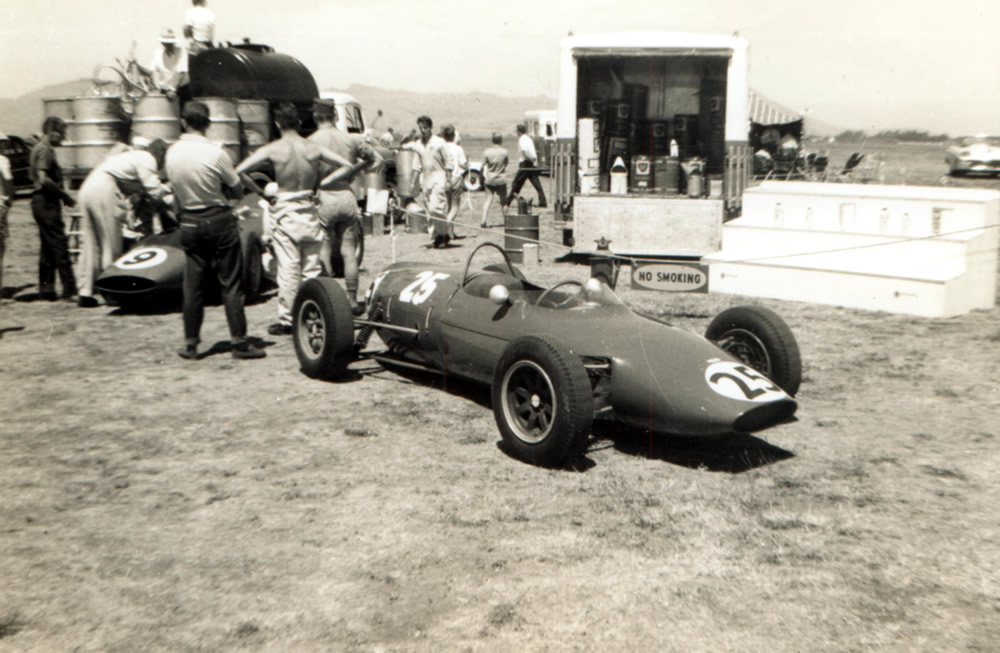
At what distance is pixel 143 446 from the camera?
5105mm

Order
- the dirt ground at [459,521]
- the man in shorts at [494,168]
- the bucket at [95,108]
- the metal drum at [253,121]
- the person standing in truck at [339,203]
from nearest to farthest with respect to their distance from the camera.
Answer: the dirt ground at [459,521]
the person standing in truck at [339,203]
the bucket at [95,108]
the metal drum at [253,121]
the man in shorts at [494,168]

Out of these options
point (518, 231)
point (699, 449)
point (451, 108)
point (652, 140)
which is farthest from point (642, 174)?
point (451, 108)

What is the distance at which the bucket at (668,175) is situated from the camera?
42.7 feet

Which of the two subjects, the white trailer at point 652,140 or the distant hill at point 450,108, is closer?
the white trailer at point 652,140

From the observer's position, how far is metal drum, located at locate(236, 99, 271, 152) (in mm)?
12570

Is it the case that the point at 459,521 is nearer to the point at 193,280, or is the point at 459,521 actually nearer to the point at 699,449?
the point at 699,449

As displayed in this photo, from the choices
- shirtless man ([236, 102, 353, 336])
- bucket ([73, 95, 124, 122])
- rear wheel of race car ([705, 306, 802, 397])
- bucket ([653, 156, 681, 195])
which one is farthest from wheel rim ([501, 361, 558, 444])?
bucket ([73, 95, 124, 122])

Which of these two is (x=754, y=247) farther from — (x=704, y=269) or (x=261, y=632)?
(x=261, y=632)

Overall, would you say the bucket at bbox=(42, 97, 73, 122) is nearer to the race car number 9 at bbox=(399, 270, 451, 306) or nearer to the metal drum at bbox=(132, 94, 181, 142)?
the metal drum at bbox=(132, 94, 181, 142)

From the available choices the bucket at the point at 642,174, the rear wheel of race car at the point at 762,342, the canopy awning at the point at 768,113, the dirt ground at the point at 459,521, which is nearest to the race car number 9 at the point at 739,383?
the dirt ground at the point at 459,521

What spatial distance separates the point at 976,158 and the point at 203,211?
83.8ft

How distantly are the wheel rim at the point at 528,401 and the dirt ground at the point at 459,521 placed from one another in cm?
21

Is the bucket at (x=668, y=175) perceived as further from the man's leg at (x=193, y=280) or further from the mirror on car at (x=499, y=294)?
the mirror on car at (x=499, y=294)

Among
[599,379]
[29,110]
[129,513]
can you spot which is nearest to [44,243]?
[129,513]
